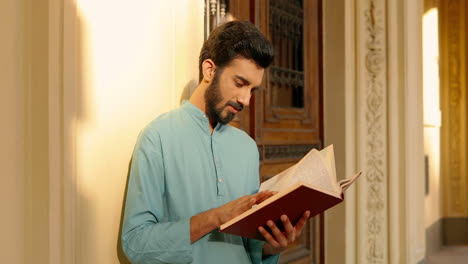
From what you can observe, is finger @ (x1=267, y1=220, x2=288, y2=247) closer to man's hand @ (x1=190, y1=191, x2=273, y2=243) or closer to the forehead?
man's hand @ (x1=190, y1=191, x2=273, y2=243)

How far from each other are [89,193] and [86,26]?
1.40 feet

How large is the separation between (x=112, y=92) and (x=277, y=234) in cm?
59

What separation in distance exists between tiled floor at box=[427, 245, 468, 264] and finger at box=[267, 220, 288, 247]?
365 cm

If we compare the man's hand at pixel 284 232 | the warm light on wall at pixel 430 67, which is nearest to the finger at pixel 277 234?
the man's hand at pixel 284 232

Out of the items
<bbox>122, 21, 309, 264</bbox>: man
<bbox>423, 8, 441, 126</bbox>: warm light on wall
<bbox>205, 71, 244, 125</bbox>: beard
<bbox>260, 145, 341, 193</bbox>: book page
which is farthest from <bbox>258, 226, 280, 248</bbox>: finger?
<bbox>423, 8, 441, 126</bbox>: warm light on wall

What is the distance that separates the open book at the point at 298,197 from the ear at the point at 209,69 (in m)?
0.35

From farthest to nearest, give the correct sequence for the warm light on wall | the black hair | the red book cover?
the warm light on wall → the black hair → the red book cover

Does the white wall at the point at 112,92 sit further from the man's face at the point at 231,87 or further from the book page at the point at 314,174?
the book page at the point at 314,174

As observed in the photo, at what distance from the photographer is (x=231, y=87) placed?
1.46 meters

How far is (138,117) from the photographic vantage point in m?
1.54

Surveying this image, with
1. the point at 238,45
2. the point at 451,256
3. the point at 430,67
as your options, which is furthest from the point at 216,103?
the point at 451,256

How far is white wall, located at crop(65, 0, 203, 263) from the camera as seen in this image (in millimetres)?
1312

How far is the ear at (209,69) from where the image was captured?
58.6 inches

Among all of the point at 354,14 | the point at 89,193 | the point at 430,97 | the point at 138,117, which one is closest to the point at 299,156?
the point at 354,14
